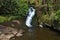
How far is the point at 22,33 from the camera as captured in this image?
1917cm

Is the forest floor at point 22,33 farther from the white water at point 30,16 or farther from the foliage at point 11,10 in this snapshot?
the foliage at point 11,10

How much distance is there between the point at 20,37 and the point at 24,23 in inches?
158

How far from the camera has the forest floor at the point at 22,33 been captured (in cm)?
1816

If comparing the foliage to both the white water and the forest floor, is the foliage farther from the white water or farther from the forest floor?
the forest floor

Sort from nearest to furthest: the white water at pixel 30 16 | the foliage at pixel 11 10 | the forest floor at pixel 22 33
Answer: the forest floor at pixel 22 33
the white water at pixel 30 16
the foliage at pixel 11 10

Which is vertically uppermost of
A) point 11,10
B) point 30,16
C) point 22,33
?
point 11,10

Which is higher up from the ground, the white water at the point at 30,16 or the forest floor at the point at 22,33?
the white water at the point at 30,16

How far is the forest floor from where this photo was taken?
18156mm

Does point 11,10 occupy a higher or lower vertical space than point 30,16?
higher

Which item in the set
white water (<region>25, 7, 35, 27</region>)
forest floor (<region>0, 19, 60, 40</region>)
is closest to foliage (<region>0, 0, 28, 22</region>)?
white water (<region>25, 7, 35, 27</region>)

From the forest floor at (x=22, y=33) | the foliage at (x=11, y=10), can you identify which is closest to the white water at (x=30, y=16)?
the foliage at (x=11, y=10)

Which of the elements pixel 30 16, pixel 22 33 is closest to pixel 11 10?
pixel 30 16

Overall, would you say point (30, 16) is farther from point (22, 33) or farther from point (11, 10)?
point (22, 33)

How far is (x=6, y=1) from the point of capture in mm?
23359
